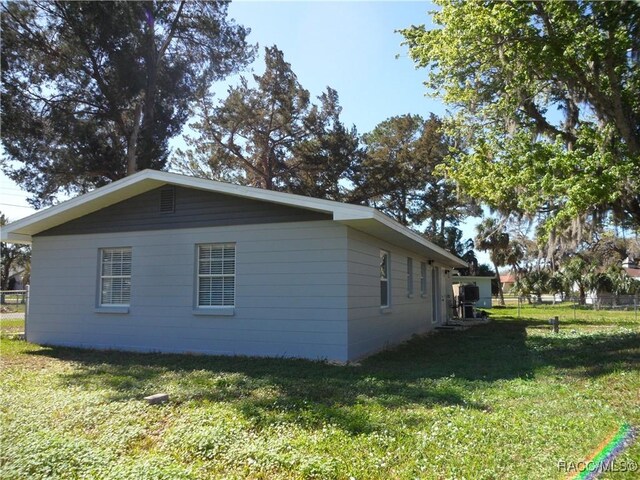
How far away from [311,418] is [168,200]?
22.2 ft

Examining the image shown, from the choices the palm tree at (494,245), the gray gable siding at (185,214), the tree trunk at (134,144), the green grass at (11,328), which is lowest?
the green grass at (11,328)

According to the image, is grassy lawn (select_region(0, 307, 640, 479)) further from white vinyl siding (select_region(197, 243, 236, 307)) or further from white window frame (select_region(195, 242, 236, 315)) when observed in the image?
white vinyl siding (select_region(197, 243, 236, 307))

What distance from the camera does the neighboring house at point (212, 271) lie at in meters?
8.64

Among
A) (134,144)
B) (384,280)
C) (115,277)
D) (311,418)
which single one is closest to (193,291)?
(115,277)

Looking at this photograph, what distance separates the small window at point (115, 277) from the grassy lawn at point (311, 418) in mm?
2410

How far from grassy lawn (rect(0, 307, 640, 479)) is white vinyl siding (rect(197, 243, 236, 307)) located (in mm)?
1551

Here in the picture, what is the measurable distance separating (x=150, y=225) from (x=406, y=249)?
261 inches

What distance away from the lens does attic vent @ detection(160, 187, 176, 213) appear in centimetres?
1008

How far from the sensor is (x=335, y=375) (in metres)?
7.11

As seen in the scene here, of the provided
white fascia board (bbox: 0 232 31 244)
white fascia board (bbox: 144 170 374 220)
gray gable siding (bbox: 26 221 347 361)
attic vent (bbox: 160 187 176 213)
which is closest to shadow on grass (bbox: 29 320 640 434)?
gray gable siding (bbox: 26 221 347 361)

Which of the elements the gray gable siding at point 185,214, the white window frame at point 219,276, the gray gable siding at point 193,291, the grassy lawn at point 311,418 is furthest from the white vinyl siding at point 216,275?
the grassy lawn at point 311,418

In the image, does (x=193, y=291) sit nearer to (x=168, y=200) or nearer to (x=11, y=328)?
(x=168, y=200)

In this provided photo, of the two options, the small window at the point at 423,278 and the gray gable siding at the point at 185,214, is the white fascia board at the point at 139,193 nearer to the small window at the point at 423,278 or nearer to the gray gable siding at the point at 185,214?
the gray gable siding at the point at 185,214

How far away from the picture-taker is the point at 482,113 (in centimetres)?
1313
